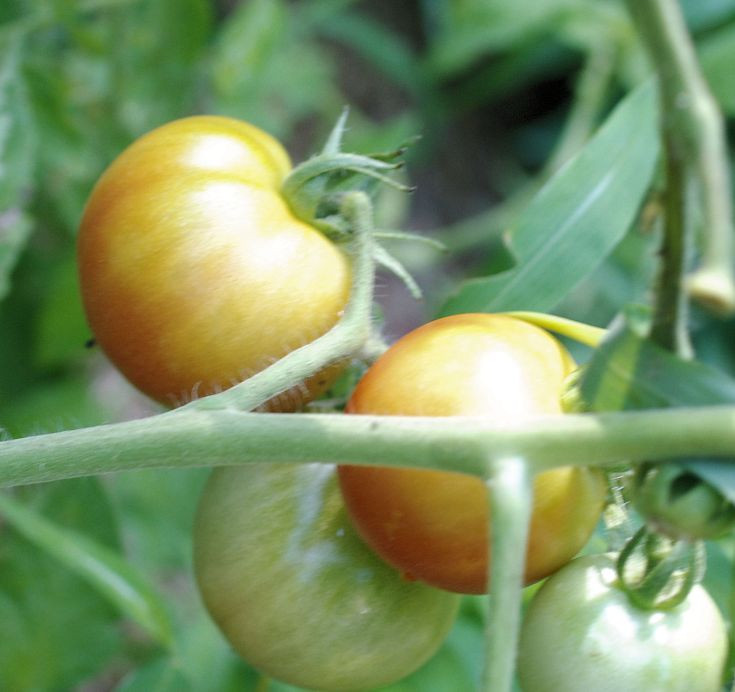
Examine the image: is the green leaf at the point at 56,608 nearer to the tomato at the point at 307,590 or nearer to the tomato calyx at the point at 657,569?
the tomato at the point at 307,590

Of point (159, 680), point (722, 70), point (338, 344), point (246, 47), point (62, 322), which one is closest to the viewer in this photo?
point (338, 344)

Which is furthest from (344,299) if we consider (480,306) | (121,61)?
(121,61)

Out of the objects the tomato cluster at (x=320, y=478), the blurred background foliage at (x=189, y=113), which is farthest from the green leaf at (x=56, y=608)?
the tomato cluster at (x=320, y=478)

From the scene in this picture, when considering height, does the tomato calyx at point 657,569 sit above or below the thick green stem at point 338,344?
below

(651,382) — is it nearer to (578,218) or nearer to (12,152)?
(578,218)

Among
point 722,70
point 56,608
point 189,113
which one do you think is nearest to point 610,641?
point 56,608

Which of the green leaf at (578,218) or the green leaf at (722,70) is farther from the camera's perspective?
the green leaf at (722,70)

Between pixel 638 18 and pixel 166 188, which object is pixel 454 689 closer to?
pixel 166 188
